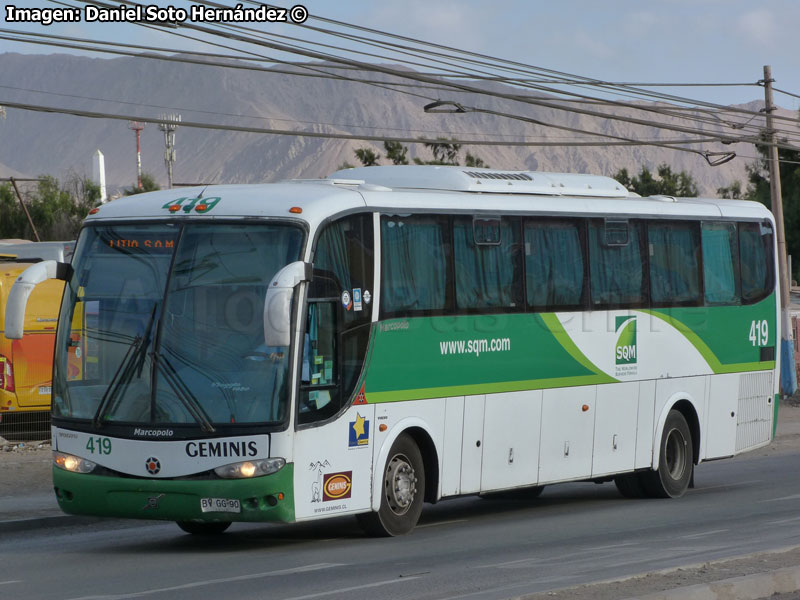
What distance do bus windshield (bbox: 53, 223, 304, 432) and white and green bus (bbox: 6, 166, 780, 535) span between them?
0.06 feet

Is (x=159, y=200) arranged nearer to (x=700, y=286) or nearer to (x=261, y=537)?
(x=261, y=537)

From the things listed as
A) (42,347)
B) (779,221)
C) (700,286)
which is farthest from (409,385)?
(779,221)

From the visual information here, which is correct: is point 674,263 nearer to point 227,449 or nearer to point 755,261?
point 755,261

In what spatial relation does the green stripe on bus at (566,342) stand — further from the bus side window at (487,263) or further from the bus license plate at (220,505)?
the bus license plate at (220,505)

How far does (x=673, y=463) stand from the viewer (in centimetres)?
1731

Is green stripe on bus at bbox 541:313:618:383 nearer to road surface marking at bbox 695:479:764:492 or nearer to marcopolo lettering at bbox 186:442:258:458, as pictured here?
road surface marking at bbox 695:479:764:492

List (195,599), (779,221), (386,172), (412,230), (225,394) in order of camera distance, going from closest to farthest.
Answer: (195,599)
(225,394)
(412,230)
(386,172)
(779,221)

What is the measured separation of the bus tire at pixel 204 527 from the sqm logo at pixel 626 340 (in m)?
5.01

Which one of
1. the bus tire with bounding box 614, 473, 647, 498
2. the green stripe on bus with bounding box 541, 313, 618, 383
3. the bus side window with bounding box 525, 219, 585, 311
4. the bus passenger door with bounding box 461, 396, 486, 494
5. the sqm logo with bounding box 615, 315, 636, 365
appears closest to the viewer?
the bus passenger door with bounding box 461, 396, 486, 494

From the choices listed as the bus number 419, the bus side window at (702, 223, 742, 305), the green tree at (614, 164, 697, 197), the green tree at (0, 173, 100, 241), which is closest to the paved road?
the bus number 419

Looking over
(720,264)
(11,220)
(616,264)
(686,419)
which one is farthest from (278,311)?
(11,220)

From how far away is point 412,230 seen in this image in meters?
13.4

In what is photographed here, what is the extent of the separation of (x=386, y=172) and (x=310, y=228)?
3.16 meters

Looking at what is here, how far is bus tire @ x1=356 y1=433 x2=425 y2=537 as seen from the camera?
42.2 ft
